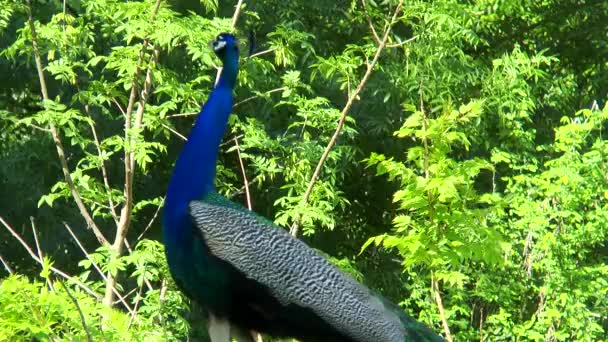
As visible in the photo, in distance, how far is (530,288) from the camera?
6.00m

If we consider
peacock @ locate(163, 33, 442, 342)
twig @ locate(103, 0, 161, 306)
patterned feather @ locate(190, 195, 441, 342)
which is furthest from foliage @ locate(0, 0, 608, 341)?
patterned feather @ locate(190, 195, 441, 342)

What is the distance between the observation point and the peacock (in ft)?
12.3

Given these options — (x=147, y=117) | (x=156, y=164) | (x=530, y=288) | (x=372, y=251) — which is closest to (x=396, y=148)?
(x=372, y=251)

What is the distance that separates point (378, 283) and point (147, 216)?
167 cm

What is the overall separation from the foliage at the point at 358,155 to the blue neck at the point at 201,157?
0.45 m

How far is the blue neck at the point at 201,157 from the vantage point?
153 inches

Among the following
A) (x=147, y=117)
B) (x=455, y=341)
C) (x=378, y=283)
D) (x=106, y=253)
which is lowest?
(x=378, y=283)

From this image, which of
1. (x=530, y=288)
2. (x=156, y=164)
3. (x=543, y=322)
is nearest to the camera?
(x=543, y=322)

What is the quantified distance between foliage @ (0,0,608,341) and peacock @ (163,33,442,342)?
1.19 feet

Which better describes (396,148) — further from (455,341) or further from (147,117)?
(147,117)

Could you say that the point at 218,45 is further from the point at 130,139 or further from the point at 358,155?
the point at 358,155

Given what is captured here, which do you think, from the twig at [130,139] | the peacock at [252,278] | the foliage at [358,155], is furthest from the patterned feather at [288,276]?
the twig at [130,139]

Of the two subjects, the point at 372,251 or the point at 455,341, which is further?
the point at 372,251

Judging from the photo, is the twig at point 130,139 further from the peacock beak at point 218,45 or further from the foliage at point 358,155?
the peacock beak at point 218,45
